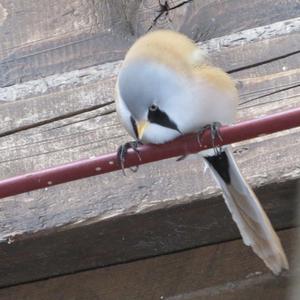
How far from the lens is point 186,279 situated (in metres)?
1.38

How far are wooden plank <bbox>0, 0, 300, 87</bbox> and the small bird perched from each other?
43 mm

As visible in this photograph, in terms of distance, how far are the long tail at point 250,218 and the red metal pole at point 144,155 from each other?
138mm

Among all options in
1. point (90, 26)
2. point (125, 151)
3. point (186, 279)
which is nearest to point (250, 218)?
point (186, 279)

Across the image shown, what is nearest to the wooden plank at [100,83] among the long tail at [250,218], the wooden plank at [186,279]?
the long tail at [250,218]

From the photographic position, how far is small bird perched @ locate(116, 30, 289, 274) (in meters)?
1.30

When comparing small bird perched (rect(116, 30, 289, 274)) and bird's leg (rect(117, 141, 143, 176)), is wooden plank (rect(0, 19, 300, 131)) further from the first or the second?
bird's leg (rect(117, 141, 143, 176))

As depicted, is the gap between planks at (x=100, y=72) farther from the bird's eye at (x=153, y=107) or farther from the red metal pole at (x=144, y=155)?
the red metal pole at (x=144, y=155)

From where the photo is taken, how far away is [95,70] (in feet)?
4.61

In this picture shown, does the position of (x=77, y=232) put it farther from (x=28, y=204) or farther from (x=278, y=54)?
(x=278, y=54)

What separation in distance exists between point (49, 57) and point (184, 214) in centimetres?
32

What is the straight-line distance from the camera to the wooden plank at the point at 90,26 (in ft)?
4.62

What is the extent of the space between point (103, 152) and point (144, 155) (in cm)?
20

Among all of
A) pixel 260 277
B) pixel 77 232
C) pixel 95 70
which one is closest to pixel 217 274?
pixel 260 277

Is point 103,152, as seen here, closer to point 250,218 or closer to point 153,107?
point 153,107
